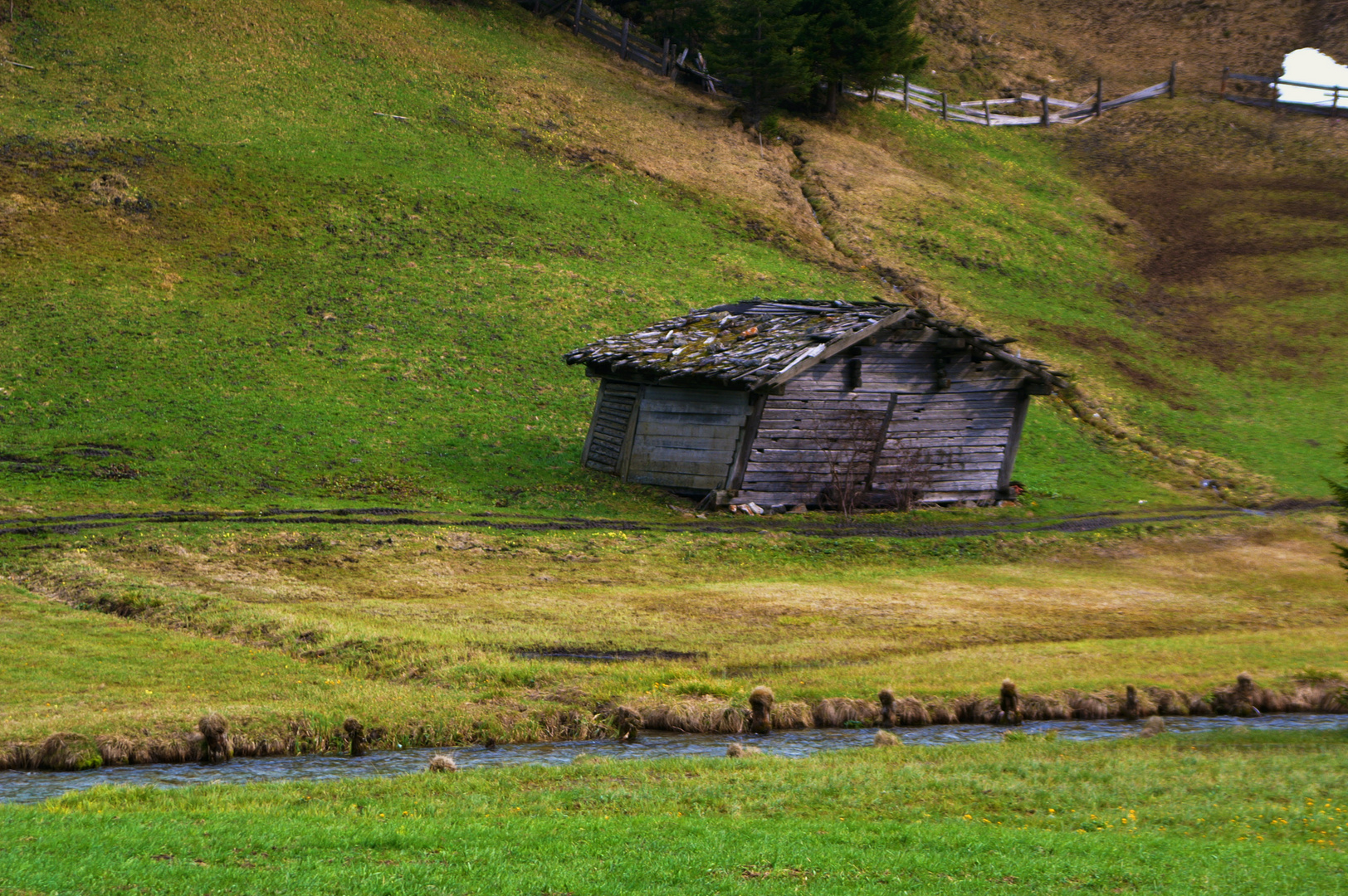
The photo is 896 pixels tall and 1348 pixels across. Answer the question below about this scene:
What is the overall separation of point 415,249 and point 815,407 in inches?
953

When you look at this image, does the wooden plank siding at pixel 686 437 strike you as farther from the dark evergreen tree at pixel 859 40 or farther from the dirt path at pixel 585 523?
the dark evergreen tree at pixel 859 40

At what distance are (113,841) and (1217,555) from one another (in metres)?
31.1

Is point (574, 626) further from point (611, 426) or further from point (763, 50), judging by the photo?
point (763, 50)

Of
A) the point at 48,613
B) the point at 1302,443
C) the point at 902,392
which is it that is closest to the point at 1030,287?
the point at 1302,443

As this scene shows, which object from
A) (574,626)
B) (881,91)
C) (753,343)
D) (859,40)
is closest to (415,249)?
(753,343)

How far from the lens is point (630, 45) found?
251 feet

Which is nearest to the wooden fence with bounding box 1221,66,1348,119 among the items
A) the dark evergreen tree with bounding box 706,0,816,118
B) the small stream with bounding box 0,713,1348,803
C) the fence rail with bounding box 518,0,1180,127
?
the fence rail with bounding box 518,0,1180,127

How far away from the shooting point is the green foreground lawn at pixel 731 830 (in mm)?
9164

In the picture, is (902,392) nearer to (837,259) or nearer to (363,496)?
(363,496)

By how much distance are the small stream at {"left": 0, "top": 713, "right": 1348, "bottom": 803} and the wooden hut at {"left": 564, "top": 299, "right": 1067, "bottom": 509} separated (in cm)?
1550

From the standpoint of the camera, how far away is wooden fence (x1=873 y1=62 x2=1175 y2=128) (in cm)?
8344

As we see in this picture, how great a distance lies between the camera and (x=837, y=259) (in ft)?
198

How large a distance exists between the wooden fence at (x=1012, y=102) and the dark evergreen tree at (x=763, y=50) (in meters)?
15.3

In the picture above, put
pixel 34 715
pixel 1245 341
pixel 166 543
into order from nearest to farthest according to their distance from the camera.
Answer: pixel 34 715 → pixel 166 543 → pixel 1245 341
